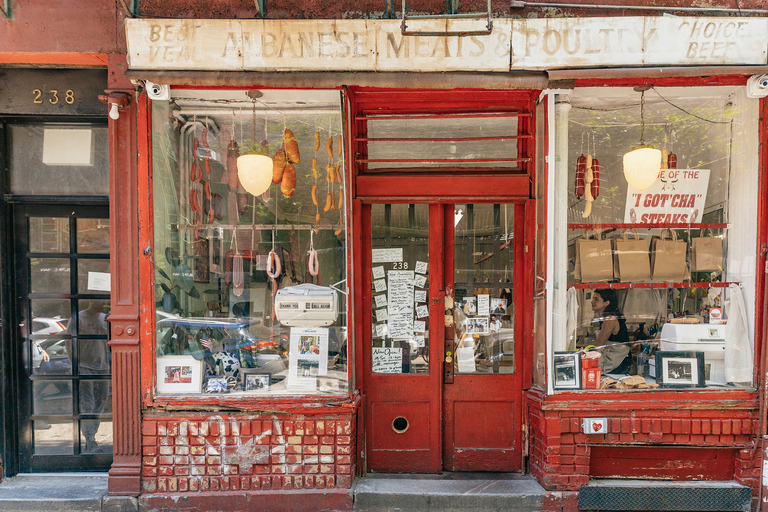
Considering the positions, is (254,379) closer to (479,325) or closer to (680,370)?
(479,325)

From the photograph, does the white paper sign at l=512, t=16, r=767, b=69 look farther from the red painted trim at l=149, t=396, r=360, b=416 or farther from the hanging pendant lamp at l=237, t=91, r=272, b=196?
the red painted trim at l=149, t=396, r=360, b=416

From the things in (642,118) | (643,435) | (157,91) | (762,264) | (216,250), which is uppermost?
(157,91)

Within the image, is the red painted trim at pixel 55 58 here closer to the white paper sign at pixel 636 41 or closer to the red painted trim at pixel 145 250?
the red painted trim at pixel 145 250

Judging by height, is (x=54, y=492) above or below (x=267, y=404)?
below

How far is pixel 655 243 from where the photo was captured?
471 centimetres

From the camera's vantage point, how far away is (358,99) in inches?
188

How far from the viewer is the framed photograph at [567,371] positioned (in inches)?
178

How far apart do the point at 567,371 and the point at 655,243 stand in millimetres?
1498

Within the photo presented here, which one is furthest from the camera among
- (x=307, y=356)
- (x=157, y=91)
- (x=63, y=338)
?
(x=63, y=338)

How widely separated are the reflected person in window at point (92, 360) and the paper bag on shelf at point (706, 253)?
5.77m

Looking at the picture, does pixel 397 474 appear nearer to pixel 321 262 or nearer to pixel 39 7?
pixel 321 262

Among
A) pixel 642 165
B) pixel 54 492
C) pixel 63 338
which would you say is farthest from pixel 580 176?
pixel 54 492

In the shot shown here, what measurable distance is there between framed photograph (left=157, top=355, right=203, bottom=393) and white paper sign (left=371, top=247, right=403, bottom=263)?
1956 millimetres

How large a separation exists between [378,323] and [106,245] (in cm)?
282
